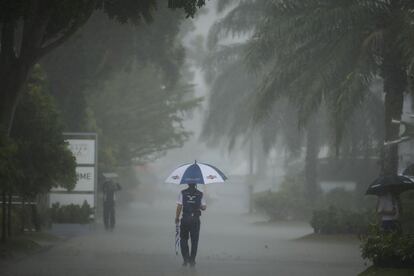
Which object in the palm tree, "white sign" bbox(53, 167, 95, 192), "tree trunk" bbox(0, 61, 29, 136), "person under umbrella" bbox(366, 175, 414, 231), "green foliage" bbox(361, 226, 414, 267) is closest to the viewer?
"green foliage" bbox(361, 226, 414, 267)

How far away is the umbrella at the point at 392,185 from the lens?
18.0 m

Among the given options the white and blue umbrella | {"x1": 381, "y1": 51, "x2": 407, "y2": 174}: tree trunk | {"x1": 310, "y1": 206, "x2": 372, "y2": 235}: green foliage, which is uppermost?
{"x1": 381, "y1": 51, "x2": 407, "y2": 174}: tree trunk

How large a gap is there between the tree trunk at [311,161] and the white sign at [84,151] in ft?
39.3

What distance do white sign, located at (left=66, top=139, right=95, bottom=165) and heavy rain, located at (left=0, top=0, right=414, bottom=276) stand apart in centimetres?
3

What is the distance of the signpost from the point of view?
26578 millimetres

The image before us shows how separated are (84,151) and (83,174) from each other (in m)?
0.68

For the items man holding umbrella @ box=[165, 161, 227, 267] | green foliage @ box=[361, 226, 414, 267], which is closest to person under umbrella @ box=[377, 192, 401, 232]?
man holding umbrella @ box=[165, 161, 227, 267]

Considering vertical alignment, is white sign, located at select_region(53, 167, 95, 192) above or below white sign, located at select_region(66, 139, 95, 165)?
below

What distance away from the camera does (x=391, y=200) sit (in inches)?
735

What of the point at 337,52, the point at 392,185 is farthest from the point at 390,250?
the point at 337,52

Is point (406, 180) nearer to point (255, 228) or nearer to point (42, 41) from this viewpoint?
point (42, 41)

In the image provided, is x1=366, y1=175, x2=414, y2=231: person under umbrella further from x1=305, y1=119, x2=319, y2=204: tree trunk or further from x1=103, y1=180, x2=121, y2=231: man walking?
x1=305, y1=119, x2=319, y2=204: tree trunk

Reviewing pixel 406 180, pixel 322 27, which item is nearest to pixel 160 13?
pixel 322 27

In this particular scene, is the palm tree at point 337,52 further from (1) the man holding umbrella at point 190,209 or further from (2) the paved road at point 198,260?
(1) the man holding umbrella at point 190,209
